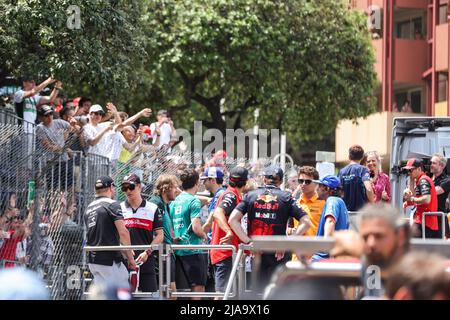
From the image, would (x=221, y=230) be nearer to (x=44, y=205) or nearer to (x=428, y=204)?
(x=44, y=205)

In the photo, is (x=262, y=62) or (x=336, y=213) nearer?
(x=336, y=213)

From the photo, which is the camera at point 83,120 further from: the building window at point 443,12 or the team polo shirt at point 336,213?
the building window at point 443,12

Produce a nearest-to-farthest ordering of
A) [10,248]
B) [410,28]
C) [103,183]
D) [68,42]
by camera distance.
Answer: [103,183] < [10,248] < [68,42] < [410,28]

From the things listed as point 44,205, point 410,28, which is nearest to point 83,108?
point 44,205

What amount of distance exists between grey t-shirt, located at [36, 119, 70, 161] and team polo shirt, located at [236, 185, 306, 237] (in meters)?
3.97

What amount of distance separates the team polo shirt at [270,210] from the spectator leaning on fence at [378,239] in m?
5.94

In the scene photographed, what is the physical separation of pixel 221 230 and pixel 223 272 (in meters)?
0.52

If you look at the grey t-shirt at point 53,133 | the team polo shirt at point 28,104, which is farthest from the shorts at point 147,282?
the team polo shirt at point 28,104

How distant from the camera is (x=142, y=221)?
1226 cm

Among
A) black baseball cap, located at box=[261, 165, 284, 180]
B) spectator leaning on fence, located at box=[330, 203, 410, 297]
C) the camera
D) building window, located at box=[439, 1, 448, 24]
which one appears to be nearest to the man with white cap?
the camera

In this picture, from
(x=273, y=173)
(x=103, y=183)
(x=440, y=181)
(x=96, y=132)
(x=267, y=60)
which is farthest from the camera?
(x=267, y=60)

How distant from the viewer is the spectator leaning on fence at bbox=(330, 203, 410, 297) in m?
5.39

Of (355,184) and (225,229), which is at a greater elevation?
(355,184)
